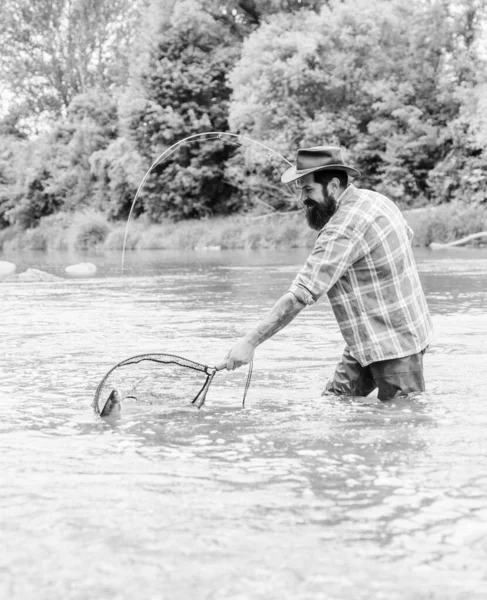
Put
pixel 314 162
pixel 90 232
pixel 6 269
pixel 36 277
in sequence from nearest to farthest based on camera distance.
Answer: pixel 314 162 → pixel 36 277 → pixel 6 269 → pixel 90 232

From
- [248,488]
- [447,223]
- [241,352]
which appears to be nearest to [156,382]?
[241,352]

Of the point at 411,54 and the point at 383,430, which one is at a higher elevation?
the point at 411,54

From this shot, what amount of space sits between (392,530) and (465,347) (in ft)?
15.9

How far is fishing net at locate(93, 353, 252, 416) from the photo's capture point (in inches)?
198

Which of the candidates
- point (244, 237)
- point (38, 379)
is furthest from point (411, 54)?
point (38, 379)

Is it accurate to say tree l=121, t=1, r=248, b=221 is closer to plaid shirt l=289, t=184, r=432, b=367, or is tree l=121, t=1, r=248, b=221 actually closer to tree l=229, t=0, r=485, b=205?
tree l=229, t=0, r=485, b=205

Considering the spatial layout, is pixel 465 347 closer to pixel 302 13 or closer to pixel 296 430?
pixel 296 430

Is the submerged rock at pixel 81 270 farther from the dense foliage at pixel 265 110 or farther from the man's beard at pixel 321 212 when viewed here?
the man's beard at pixel 321 212

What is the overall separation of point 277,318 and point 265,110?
1138 inches

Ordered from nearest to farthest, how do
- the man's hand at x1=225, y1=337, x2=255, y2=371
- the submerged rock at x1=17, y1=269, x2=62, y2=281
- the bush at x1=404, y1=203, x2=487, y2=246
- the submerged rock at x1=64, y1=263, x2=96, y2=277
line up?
the man's hand at x1=225, y1=337, x2=255, y2=371 < the submerged rock at x1=17, y1=269, x2=62, y2=281 < the submerged rock at x1=64, y1=263, x2=96, y2=277 < the bush at x1=404, y1=203, x2=487, y2=246

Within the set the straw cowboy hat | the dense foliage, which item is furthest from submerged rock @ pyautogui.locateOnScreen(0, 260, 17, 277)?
the straw cowboy hat

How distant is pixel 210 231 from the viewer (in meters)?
36.3

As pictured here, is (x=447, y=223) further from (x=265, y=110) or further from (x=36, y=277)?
(x=36, y=277)

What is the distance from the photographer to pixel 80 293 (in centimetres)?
1422
